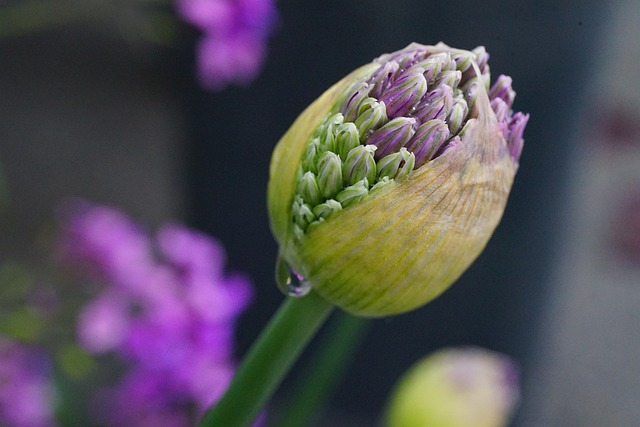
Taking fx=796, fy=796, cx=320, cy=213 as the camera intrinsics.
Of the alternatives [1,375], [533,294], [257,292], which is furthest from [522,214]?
[1,375]

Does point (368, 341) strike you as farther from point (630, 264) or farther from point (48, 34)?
point (48, 34)

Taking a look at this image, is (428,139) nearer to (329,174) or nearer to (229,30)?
(329,174)

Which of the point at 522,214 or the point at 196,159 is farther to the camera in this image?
the point at 196,159

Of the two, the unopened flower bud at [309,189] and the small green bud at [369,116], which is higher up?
the small green bud at [369,116]

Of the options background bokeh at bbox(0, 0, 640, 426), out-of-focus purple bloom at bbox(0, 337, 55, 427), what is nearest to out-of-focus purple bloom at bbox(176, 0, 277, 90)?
background bokeh at bbox(0, 0, 640, 426)

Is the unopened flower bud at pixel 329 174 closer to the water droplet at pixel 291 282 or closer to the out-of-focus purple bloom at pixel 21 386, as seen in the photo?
the water droplet at pixel 291 282

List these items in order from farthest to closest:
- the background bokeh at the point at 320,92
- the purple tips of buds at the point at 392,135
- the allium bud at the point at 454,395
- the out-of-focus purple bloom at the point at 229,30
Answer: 1. the background bokeh at the point at 320,92
2. the out-of-focus purple bloom at the point at 229,30
3. the allium bud at the point at 454,395
4. the purple tips of buds at the point at 392,135

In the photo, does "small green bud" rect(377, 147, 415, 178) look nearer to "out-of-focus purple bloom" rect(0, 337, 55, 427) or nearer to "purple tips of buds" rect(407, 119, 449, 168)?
"purple tips of buds" rect(407, 119, 449, 168)

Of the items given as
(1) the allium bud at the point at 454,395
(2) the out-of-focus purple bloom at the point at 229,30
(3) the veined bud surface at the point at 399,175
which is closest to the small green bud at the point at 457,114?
(3) the veined bud surface at the point at 399,175
